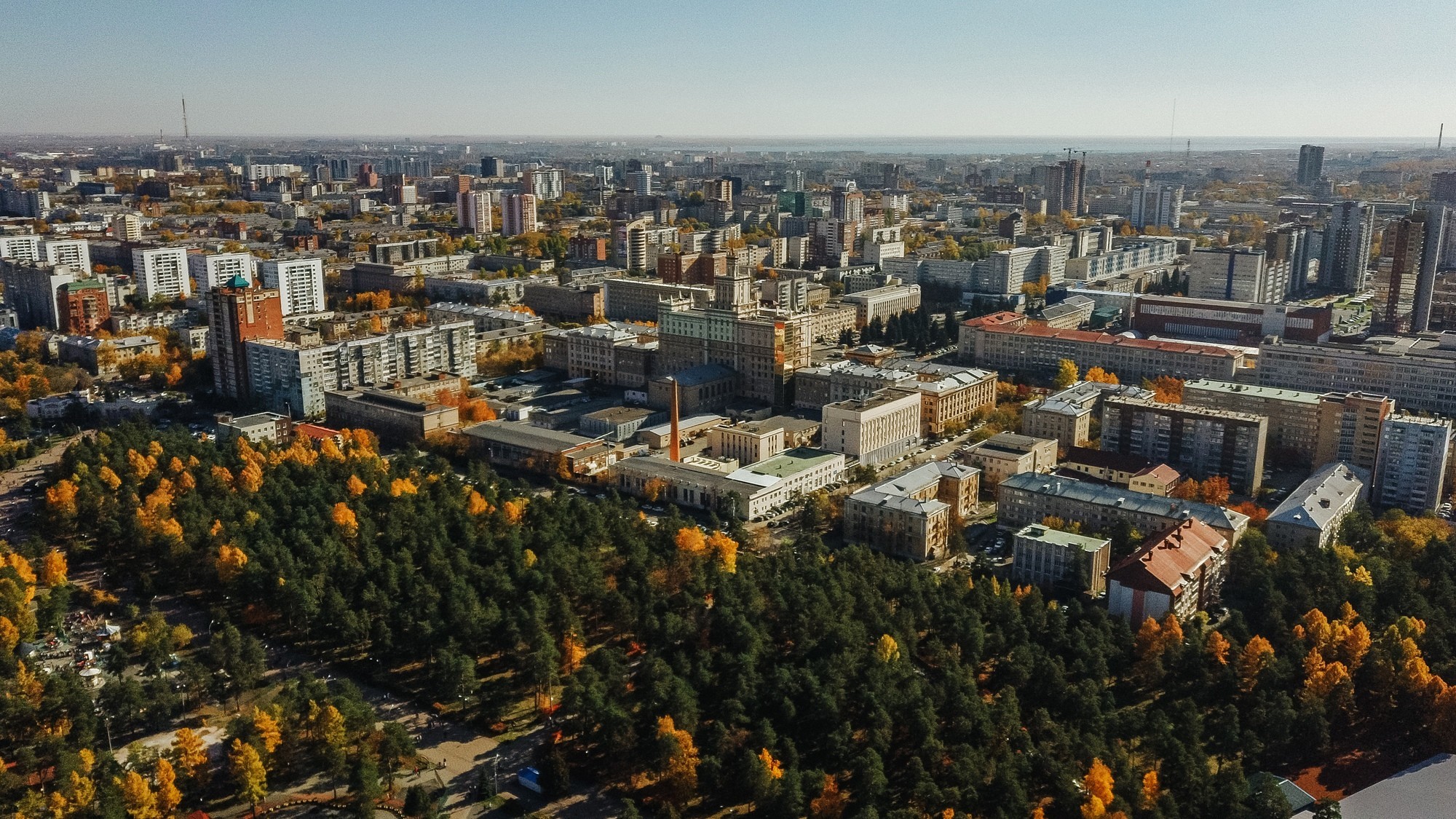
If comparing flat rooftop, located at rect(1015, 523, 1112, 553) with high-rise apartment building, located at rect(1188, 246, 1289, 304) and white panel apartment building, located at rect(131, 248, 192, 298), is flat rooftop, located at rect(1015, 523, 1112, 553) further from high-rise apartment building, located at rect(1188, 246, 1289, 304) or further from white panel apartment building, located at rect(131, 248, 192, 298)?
white panel apartment building, located at rect(131, 248, 192, 298)

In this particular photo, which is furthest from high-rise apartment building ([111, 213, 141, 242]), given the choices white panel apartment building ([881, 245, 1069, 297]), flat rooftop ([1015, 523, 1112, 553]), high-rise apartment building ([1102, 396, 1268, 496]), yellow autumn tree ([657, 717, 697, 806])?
yellow autumn tree ([657, 717, 697, 806])

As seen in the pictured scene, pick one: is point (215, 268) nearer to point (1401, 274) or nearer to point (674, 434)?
point (674, 434)

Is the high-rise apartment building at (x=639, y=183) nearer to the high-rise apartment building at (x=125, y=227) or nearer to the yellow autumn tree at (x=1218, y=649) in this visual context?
the high-rise apartment building at (x=125, y=227)

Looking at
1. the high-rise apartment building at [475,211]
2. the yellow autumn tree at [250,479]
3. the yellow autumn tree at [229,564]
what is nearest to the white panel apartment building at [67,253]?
the high-rise apartment building at [475,211]

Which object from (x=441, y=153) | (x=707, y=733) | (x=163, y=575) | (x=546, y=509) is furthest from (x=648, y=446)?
(x=441, y=153)

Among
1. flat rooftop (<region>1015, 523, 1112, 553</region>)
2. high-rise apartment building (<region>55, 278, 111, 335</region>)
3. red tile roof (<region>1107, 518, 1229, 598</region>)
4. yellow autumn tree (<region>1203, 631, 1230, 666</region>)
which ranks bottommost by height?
yellow autumn tree (<region>1203, 631, 1230, 666</region>)

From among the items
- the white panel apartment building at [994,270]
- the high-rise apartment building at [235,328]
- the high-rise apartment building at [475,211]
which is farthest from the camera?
the high-rise apartment building at [475,211]

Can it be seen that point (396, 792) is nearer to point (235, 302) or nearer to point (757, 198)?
point (235, 302)
